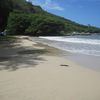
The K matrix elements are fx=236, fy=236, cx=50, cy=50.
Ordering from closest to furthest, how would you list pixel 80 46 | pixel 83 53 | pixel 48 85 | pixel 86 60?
pixel 48 85
pixel 86 60
pixel 83 53
pixel 80 46

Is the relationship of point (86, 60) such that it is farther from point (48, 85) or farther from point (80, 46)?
point (80, 46)

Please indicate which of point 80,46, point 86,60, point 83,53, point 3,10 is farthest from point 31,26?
point 86,60

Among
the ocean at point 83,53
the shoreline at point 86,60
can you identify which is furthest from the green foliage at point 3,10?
the shoreline at point 86,60

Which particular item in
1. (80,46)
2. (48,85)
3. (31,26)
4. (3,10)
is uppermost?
(3,10)

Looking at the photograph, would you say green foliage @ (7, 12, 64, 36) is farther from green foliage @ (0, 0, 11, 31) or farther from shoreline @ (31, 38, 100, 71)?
shoreline @ (31, 38, 100, 71)

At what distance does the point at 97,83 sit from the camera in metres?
7.59

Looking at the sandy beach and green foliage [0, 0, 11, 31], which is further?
green foliage [0, 0, 11, 31]

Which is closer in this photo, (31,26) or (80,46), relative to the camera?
(80,46)

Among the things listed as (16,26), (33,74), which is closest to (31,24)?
(16,26)

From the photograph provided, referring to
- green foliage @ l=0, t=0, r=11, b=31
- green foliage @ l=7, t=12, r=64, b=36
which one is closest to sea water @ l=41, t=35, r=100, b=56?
green foliage @ l=0, t=0, r=11, b=31

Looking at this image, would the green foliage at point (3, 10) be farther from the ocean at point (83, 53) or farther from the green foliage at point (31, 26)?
the green foliage at point (31, 26)

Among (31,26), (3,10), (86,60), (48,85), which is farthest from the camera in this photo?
(31,26)

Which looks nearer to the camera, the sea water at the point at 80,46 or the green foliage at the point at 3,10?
the sea water at the point at 80,46

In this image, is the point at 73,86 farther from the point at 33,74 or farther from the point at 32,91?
the point at 33,74
